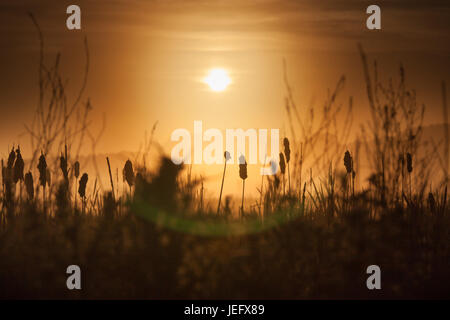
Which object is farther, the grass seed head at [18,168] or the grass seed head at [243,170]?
the grass seed head at [18,168]

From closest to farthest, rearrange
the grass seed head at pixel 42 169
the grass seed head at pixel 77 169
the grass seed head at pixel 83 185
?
the grass seed head at pixel 83 185, the grass seed head at pixel 42 169, the grass seed head at pixel 77 169

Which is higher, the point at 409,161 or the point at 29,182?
the point at 409,161

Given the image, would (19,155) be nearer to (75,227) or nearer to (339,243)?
(75,227)

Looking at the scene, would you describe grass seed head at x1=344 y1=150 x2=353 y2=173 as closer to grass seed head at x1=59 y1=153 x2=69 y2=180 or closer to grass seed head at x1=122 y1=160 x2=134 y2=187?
grass seed head at x1=122 y1=160 x2=134 y2=187

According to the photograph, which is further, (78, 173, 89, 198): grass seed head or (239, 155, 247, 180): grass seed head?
(239, 155, 247, 180): grass seed head

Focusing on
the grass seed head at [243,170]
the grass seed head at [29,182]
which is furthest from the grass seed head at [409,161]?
the grass seed head at [29,182]

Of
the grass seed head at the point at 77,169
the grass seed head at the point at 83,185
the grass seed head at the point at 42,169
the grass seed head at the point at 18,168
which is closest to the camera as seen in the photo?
the grass seed head at the point at 83,185

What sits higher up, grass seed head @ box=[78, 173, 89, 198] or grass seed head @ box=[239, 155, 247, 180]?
grass seed head @ box=[239, 155, 247, 180]

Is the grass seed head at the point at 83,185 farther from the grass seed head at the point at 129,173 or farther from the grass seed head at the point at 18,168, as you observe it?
the grass seed head at the point at 18,168

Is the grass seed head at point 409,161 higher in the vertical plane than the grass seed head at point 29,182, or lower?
higher

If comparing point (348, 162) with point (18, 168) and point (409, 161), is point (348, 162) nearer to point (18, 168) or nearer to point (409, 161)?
point (409, 161)

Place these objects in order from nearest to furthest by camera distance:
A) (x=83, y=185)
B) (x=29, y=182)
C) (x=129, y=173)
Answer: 1. (x=83, y=185)
2. (x=129, y=173)
3. (x=29, y=182)

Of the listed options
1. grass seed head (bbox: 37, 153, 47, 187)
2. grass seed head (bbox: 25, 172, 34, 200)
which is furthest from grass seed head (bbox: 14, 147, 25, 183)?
grass seed head (bbox: 37, 153, 47, 187)

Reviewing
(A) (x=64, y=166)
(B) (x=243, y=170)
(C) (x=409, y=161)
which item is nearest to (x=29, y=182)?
(A) (x=64, y=166)
